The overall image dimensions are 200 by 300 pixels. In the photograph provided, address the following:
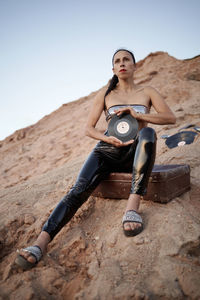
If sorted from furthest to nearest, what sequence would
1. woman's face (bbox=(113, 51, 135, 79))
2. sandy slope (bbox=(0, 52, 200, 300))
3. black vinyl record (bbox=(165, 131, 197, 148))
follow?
black vinyl record (bbox=(165, 131, 197, 148)) → woman's face (bbox=(113, 51, 135, 79)) → sandy slope (bbox=(0, 52, 200, 300))

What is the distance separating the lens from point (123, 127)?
2.08 meters

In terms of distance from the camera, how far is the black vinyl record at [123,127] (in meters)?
2.04

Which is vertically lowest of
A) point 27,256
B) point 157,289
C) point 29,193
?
point 29,193

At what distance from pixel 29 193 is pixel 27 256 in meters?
1.58

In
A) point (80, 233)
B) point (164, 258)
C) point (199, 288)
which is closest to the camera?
point (199, 288)

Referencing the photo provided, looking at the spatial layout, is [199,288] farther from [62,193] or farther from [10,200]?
[10,200]

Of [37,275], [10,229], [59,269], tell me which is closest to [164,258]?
[59,269]

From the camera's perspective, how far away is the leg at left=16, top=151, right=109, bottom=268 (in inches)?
67.9

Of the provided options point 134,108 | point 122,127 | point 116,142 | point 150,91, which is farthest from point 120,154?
point 150,91

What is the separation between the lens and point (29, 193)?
3098 mm

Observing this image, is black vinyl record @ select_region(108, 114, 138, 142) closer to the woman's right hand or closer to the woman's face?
the woman's right hand

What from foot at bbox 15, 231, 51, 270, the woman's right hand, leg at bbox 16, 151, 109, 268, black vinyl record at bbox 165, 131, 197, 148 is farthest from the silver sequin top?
black vinyl record at bbox 165, 131, 197, 148

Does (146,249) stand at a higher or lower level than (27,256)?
lower

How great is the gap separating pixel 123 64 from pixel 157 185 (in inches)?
52.2
